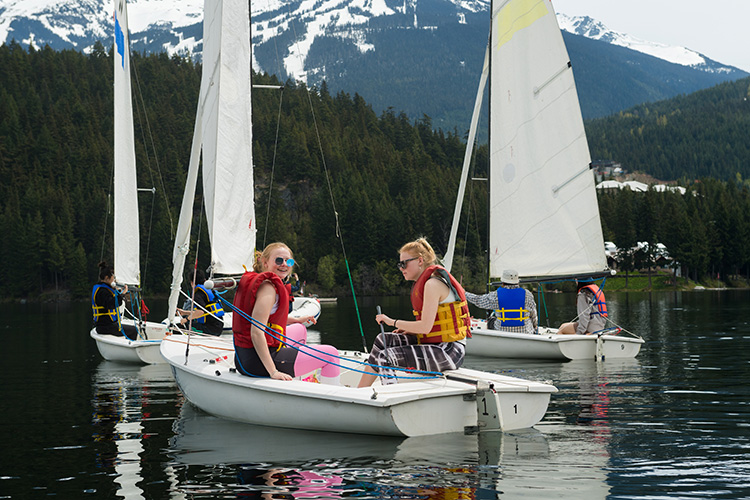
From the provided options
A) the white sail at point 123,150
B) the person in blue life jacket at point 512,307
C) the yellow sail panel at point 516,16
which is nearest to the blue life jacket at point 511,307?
the person in blue life jacket at point 512,307

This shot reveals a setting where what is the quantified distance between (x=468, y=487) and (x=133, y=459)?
3.73 m

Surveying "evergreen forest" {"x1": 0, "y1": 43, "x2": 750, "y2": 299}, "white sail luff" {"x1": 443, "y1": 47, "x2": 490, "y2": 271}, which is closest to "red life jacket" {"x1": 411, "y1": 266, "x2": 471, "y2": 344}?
"white sail luff" {"x1": 443, "y1": 47, "x2": 490, "y2": 271}

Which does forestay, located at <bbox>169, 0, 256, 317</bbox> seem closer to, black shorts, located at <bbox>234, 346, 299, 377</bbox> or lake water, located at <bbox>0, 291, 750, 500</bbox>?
lake water, located at <bbox>0, 291, 750, 500</bbox>

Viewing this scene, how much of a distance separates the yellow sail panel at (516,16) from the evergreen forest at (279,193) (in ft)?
170

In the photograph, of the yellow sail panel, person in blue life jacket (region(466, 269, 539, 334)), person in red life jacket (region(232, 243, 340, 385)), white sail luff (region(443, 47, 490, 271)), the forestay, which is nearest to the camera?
person in red life jacket (region(232, 243, 340, 385))

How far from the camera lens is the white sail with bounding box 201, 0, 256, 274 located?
16.6 metres

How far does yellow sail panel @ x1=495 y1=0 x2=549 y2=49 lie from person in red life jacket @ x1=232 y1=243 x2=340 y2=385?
12.2 metres

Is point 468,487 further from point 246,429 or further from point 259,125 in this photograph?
point 259,125

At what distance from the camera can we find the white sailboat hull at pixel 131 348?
1831 cm

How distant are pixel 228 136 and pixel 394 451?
33.3 ft

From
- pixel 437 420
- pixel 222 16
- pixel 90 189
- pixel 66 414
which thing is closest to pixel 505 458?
pixel 437 420

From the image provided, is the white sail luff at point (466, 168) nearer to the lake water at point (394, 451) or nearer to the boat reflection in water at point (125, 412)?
the lake water at point (394, 451)

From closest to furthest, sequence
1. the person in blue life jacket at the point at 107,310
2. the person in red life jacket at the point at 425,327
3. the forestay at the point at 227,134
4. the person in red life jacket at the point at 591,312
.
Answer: the person in red life jacket at the point at 425,327, the forestay at the point at 227,134, the person in red life jacket at the point at 591,312, the person in blue life jacket at the point at 107,310

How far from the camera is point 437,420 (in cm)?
889
